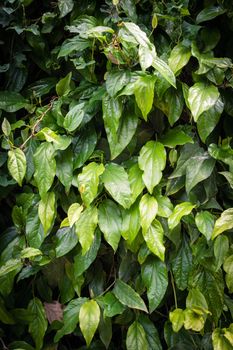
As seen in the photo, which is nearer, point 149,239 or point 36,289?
point 149,239

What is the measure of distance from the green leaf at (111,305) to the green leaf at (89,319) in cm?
3

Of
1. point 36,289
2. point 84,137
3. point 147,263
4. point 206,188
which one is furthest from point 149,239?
point 36,289

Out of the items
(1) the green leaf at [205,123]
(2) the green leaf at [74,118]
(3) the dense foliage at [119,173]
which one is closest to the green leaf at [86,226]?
(3) the dense foliage at [119,173]

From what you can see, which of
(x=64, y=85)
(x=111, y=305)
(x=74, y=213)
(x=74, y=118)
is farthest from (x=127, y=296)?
(x=64, y=85)

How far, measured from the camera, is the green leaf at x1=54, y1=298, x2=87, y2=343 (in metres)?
1.12

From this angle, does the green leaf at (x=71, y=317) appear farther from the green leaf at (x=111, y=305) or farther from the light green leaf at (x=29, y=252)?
the light green leaf at (x=29, y=252)

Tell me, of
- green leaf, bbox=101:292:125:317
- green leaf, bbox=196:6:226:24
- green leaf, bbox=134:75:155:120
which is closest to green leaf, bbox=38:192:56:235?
green leaf, bbox=101:292:125:317

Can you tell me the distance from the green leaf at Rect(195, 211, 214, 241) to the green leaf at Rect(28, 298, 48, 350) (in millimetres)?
512

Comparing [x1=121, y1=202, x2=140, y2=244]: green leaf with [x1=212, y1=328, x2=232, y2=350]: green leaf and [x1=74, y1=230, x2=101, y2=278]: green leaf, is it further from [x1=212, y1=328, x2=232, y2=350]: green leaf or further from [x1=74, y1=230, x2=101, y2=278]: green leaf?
[x1=212, y1=328, x2=232, y2=350]: green leaf

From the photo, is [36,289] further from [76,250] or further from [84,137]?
[84,137]

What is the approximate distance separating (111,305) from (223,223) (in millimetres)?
Answer: 358

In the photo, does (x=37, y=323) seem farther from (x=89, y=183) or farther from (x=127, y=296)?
(x=89, y=183)

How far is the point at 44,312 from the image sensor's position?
122cm

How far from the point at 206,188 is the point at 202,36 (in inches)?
16.2
